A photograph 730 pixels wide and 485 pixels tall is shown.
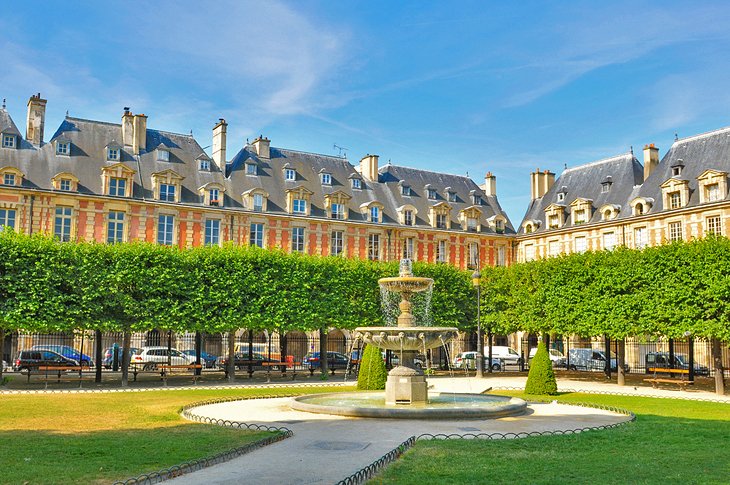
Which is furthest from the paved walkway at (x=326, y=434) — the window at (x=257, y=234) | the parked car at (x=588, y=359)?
the window at (x=257, y=234)

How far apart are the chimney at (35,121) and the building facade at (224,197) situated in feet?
0.17

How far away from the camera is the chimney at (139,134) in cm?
3866

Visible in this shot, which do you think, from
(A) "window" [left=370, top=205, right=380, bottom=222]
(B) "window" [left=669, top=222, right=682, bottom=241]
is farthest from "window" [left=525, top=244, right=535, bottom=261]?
(A) "window" [left=370, top=205, right=380, bottom=222]

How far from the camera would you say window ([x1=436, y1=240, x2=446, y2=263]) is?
4525 cm

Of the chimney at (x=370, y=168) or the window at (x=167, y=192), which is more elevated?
the chimney at (x=370, y=168)

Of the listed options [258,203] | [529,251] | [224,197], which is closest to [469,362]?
[529,251]

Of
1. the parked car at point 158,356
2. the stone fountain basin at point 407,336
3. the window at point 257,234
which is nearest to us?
the stone fountain basin at point 407,336

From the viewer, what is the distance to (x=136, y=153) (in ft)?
127

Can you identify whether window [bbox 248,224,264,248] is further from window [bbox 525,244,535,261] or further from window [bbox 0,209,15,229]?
window [bbox 525,244,535,261]

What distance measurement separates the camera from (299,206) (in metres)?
41.2

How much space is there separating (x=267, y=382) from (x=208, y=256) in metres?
5.39

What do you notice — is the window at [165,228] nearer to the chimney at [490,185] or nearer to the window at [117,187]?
the window at [117,187]

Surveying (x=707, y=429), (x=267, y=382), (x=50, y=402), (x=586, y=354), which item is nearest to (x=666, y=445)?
(x=707, y=429)

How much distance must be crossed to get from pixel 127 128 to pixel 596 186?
29.4 m
